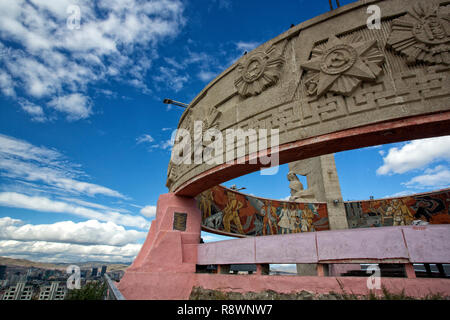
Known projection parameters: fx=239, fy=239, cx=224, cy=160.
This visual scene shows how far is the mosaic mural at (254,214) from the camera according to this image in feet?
34.2

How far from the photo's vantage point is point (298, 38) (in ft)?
19.2

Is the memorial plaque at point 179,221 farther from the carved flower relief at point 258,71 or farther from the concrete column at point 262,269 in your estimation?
the carved flower relief at point 258,71

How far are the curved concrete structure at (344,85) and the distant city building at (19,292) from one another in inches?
164

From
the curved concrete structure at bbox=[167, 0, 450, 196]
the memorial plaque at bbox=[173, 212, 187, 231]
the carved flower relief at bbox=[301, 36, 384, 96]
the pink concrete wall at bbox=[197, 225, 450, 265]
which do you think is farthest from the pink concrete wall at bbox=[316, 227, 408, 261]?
the memorial plaque at bbox=[173, 212, 187, 231]

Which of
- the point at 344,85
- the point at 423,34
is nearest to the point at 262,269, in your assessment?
the point at 344,85

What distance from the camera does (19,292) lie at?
3.75 meters

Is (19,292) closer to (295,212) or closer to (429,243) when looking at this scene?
(429,243)

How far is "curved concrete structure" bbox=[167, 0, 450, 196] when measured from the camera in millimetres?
4277

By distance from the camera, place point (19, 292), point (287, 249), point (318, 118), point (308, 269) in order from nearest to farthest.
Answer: point (19, 292)
point (318, 118)
point (287, 249)
point (308, 269)

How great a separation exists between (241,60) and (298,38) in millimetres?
1649

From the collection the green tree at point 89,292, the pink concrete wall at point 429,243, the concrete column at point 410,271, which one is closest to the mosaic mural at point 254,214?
the green tree at point 89,292

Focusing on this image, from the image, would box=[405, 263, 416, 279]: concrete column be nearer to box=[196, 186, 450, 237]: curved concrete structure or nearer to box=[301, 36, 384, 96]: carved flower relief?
box=[301, 36, 384, 96]: carved flower relief

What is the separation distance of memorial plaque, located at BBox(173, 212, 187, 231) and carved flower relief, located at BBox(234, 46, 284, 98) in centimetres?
436

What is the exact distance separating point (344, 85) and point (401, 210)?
12094 millimetres
